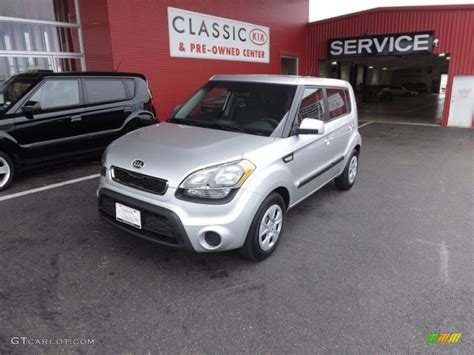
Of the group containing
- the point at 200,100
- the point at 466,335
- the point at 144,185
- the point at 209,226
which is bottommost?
the point at 466,335

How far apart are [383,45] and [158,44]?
382 inches

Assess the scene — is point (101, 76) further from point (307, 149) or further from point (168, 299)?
point (168, 299)

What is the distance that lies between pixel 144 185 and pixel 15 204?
2.70m

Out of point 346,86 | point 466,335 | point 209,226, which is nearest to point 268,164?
point 209,226

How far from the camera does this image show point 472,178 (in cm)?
645

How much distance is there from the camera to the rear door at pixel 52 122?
5.39 m

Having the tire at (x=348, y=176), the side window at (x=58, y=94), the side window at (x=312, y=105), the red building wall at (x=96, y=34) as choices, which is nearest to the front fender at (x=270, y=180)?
the side window at (x=312, y=105)

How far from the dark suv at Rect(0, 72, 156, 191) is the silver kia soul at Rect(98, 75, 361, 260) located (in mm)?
2521

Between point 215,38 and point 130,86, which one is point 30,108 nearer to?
point 130,86

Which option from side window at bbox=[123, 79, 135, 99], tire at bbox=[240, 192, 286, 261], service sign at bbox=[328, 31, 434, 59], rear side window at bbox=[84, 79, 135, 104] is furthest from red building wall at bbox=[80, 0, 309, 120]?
tire at bbox=[240, 192, 286, 261]

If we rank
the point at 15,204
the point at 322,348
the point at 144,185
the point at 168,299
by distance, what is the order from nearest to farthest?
the point at 322,348 → the point at 168,299 → the point at 144,185 → the point at 15,204

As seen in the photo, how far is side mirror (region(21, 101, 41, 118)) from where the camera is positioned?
17.4ft

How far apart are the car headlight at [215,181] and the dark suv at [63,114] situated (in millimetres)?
3769

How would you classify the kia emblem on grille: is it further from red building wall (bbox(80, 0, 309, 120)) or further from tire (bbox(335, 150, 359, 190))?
red building wall (bbox(80, 0, 309, 120))
